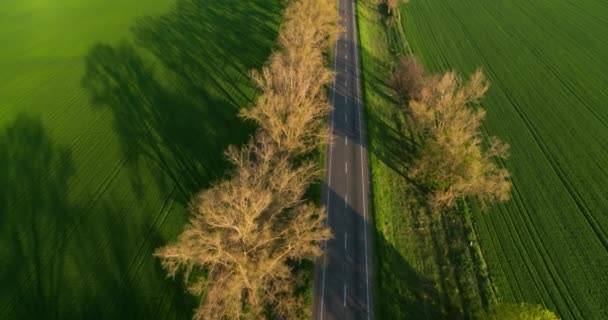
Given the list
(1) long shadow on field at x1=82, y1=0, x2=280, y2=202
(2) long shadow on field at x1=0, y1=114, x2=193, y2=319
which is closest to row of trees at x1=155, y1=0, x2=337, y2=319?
(2) long shadow on field at x1=0, y1=114, x2=193, y2=319

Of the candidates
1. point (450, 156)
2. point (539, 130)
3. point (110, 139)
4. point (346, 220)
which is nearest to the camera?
point (346, 220)

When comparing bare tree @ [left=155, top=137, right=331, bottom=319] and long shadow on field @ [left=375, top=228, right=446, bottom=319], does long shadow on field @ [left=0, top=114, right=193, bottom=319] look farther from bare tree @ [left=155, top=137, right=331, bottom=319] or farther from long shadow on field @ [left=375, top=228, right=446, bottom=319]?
long shadow on field @ [left=375, top=228, right=446, bottom=319]

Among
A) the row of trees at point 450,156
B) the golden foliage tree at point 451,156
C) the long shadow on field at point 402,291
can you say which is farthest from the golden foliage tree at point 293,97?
the long shadow on field at point 402,291

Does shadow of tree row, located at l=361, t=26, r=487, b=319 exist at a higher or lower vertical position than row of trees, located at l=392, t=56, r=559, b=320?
lower

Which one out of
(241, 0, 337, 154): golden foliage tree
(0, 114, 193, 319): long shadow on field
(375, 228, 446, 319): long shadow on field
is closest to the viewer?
(375, 228, 446, 319): long shadow on field

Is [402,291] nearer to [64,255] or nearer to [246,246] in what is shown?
[246,246]

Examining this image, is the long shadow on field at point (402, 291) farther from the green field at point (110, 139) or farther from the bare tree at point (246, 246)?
the green field at point (110, 139)

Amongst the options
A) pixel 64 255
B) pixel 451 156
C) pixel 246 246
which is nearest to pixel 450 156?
pixel 451 156
